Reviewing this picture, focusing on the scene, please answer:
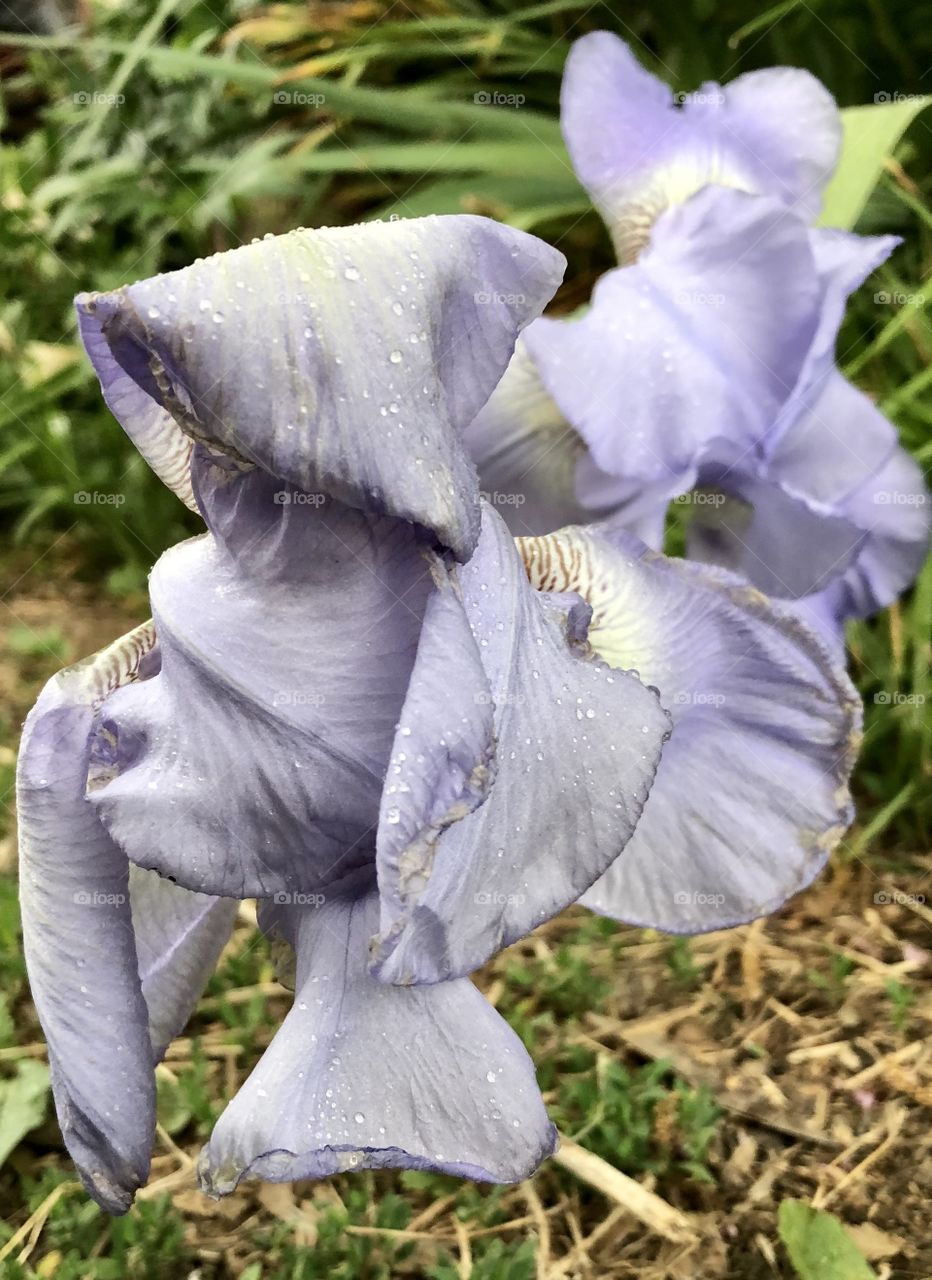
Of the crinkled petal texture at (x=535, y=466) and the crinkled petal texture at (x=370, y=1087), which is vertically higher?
the crinkled petal texture at (x=535, y=466)

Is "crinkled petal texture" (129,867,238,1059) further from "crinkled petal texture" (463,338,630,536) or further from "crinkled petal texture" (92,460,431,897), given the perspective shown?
"crinkled petal texture" (463,338,630,536)

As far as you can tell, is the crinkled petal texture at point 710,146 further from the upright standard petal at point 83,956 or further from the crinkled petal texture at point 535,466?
the upright standard petal at point 83,956

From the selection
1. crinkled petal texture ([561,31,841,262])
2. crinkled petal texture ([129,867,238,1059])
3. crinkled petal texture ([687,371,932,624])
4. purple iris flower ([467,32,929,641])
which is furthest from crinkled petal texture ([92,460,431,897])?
crinkled petal texture ([561,31,841,262])

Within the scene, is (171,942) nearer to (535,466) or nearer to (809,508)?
(535,466)

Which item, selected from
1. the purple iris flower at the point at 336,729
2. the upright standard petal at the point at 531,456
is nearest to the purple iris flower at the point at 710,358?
the upright standard petal at the point at 531,456

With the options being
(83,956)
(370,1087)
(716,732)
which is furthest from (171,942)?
(716,732)
